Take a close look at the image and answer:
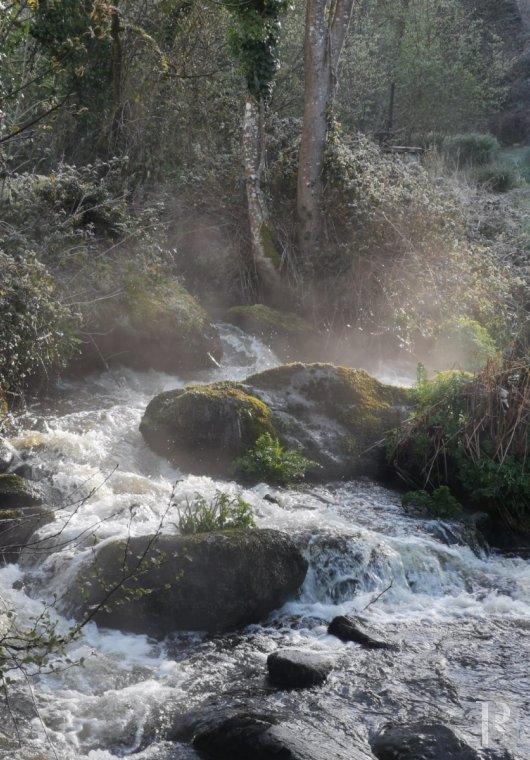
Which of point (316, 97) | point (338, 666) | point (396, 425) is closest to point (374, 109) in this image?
point (316, 97)

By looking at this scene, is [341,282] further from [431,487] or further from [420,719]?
[420,719]

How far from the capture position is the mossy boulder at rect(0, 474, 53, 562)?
786 cm

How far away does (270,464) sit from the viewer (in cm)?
983

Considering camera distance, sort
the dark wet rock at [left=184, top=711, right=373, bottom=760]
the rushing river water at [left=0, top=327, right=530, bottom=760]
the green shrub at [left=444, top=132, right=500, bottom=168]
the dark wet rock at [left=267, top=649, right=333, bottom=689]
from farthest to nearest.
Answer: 1. the green shrub at [left=444, top=132, right=500, bottom=168]
2. the dark wet rock at [left=267, top=649, right=333, bottom=689]
3. the rushing river water at [left=0, top=327, right=530, bottom=760]
4. the dark wet rock at [left=184, top=711, right=373, bottom=760]

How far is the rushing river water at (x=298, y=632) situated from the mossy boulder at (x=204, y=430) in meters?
0.24

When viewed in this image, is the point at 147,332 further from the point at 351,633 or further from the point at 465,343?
the point at 351,633

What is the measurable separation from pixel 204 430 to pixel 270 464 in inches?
34.1

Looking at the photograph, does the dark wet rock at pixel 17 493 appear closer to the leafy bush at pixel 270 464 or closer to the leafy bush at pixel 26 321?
the leafy bush at pixel 26 321

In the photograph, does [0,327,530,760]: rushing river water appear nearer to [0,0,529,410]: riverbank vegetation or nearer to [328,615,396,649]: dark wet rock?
[328,615,396,649]: dark wet rock

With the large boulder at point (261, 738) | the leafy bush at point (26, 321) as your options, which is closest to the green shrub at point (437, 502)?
the large boulder at point (261, 738)

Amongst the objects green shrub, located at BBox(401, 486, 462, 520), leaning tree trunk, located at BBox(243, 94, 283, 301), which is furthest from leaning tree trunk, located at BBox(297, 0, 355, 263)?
green shrub, located at BBox(401, 486, 462, 520)

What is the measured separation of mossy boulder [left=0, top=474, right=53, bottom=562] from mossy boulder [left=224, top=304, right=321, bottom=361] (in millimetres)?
7073

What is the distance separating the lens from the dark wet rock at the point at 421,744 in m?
5.32

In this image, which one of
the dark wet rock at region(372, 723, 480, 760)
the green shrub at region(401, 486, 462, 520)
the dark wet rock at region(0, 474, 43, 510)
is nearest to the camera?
the dark wet rock at region(372, 723, 480, 760)
